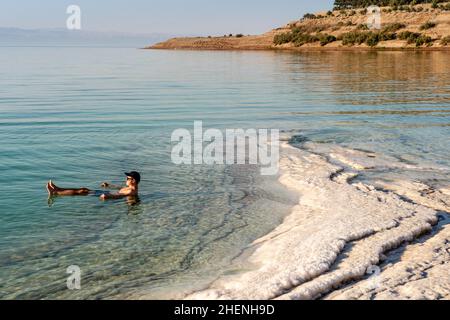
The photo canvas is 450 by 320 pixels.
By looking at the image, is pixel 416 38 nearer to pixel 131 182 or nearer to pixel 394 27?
pixel 394 27

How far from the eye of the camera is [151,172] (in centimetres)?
1536

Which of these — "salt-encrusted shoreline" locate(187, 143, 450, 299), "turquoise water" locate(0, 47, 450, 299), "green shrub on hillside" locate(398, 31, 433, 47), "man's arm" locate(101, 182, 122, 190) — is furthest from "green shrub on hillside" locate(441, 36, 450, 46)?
"man's arm" locate(101, 182, 122, 190)

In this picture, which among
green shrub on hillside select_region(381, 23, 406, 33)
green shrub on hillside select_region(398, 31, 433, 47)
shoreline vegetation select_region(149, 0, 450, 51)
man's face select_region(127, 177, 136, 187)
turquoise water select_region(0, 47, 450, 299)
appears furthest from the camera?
green shrub on hillside select_region(381, 23, 406, 33)

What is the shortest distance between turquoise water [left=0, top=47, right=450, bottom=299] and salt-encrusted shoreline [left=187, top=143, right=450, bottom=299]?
0.59 metres

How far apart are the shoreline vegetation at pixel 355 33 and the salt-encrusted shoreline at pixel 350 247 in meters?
82.9

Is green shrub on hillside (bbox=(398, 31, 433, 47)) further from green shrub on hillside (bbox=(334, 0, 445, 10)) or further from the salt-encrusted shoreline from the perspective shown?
the salt-encrusted shoreline

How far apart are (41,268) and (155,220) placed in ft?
9.63

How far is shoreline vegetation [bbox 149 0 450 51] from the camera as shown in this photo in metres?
95.7

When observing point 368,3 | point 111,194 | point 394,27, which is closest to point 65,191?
point 111,194

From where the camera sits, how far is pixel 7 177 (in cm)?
1455

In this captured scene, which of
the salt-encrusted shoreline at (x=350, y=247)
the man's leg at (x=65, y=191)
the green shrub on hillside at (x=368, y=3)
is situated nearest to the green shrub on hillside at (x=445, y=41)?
the green shrub on hillside at (x=368, y=3)

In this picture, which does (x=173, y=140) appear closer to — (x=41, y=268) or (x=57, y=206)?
(x=57, y=206)

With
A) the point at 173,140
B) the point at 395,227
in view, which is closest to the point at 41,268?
the point at 395,227
